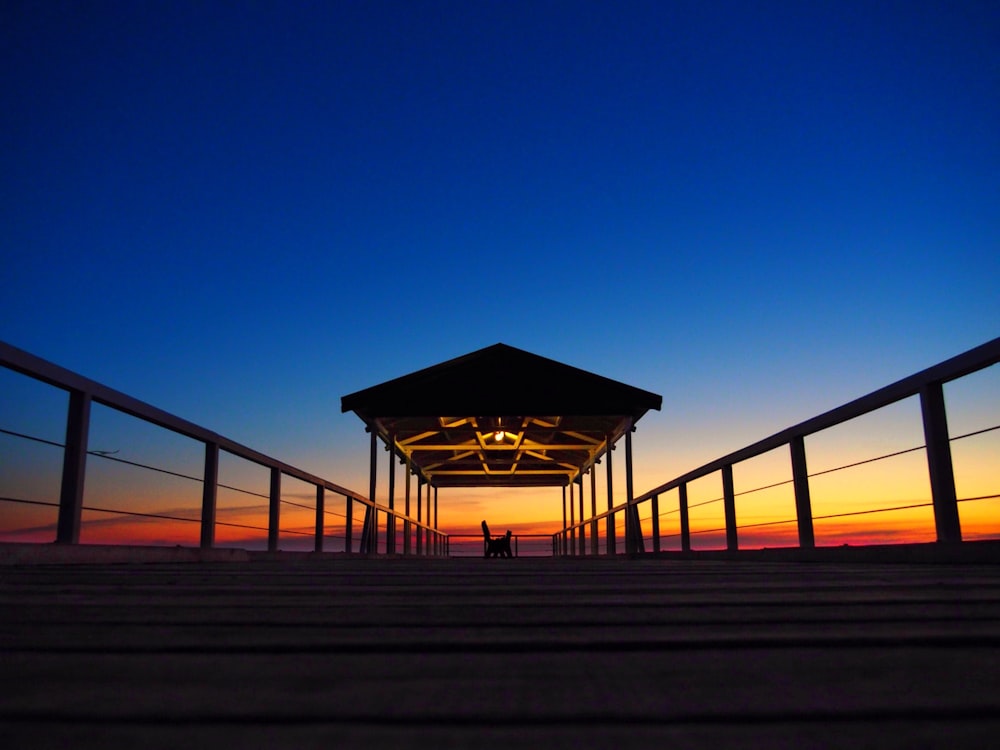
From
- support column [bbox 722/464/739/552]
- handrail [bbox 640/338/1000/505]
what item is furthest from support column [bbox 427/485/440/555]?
handrail [bbox 640/338/1000/505]

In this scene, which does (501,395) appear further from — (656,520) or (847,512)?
(847,512)

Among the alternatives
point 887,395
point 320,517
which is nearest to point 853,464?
point 887,395

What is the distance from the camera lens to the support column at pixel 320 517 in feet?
26.2

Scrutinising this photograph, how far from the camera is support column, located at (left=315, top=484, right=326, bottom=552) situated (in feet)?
26.2

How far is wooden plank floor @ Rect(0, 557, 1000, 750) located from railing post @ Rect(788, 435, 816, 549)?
10.8 feet

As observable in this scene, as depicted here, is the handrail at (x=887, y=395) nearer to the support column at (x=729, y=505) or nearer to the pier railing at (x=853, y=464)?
the pier railing at (x=853, y=464)

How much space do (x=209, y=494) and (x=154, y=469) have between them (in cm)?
52

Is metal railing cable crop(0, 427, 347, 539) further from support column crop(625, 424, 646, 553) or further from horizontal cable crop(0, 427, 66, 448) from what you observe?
support column crop(625, 424, 646, 553)

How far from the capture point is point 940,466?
11.5ft

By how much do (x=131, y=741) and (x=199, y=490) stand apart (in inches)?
200

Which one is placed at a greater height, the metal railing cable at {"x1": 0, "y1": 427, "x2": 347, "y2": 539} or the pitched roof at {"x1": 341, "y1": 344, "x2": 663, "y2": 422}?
the pitched roof at {"x1": 341, "y1": 344, "x2": 663, "y2": 422}

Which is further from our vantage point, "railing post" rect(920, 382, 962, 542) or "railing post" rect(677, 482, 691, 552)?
"railing post" rect(677, 482, 691, 552)

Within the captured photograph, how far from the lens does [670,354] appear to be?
20.3m

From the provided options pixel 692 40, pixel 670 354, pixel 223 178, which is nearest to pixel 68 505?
pixel 692 40
